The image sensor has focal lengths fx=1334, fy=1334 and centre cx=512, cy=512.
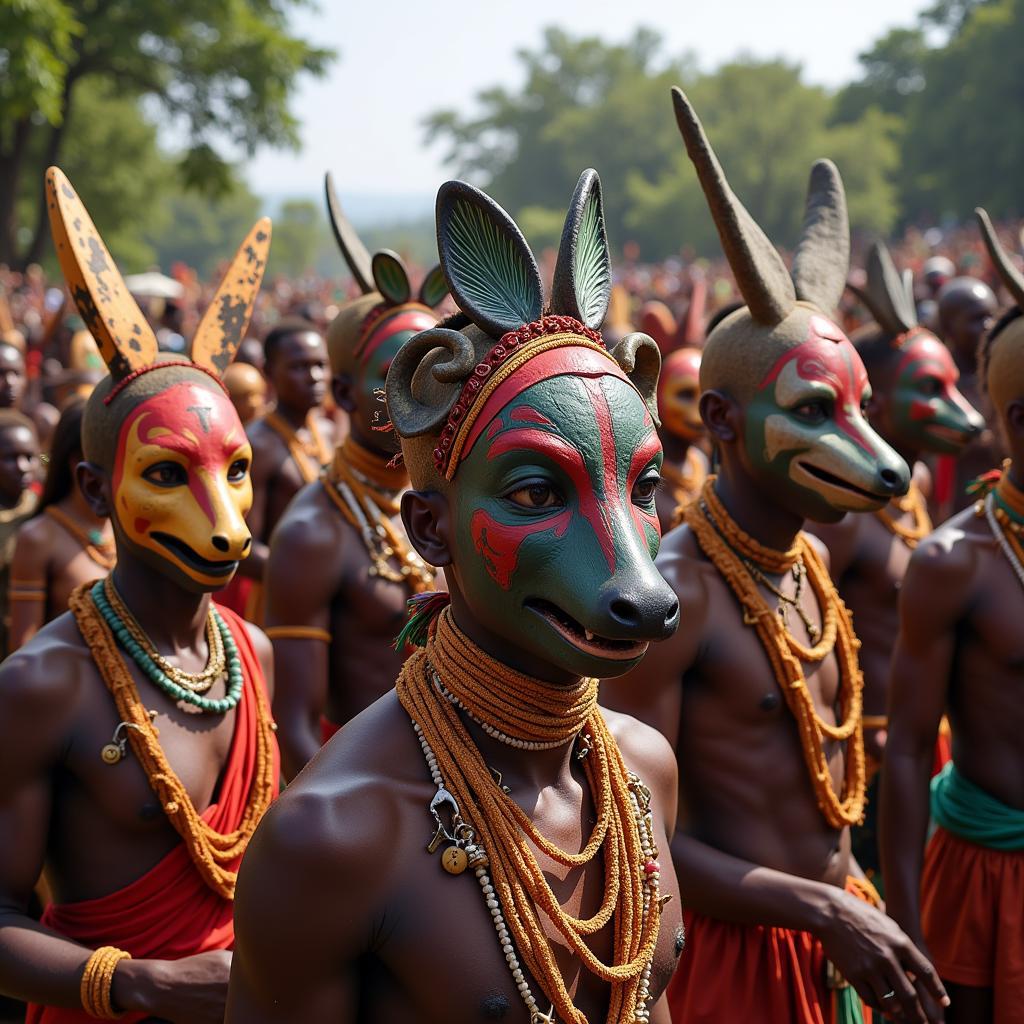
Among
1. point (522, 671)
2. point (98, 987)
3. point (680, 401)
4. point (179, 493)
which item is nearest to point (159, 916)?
point (98, 987)

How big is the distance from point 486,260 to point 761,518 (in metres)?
1.70

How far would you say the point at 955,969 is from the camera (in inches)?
162

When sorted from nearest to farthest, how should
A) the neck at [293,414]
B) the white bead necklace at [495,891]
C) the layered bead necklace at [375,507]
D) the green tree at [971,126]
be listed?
the white bead necklace at [495,891]
the layered bead necklace at [375,507]
the neck at [293,414]
the green tree at [971,126]

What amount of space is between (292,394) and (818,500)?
4.59 meters

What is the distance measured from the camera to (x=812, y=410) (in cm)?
370

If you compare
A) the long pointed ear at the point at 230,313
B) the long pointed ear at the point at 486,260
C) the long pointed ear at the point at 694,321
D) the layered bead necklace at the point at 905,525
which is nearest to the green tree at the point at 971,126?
the long pointed ear at the point at 694,321

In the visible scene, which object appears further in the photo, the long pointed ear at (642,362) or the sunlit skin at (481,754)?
the long pointed ear at (642,362)

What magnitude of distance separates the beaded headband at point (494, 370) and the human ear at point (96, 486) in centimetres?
153

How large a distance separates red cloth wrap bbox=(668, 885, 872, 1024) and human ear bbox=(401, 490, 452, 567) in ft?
5.69

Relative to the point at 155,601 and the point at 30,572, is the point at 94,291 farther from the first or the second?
the point at 30,572

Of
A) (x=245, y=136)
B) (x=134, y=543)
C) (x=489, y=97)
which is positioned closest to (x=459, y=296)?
(x=134, y=543)

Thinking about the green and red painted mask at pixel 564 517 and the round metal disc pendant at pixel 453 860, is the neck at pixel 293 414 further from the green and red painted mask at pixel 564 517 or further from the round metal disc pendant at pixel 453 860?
the round metal disc pendant at pixel 453 860

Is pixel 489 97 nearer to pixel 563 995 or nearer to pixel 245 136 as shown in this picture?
pixel 245 136

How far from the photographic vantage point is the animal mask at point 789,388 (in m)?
3.60
